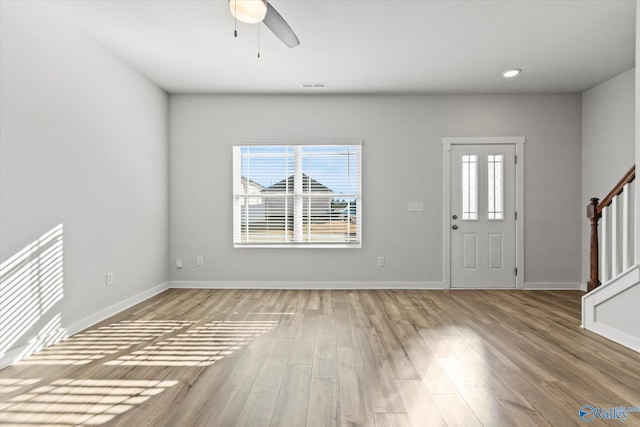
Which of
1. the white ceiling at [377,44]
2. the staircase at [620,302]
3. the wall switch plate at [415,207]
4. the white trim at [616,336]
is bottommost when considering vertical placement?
the white trim at [616,336]

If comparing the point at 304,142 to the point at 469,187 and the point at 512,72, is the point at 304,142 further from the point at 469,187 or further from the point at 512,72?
the point at 512,72

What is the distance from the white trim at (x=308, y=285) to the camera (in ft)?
17.0

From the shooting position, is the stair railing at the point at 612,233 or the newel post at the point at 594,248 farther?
the newel post at the point at 594,248

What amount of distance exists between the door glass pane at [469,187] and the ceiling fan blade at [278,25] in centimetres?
347

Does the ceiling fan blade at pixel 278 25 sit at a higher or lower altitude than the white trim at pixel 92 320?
higher

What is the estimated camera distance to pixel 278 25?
2.51 meters

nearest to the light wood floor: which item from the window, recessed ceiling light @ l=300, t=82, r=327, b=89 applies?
the window

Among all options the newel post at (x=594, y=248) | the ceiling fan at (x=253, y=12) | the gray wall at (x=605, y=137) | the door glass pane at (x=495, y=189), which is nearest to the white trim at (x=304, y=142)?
the door glass pane at (x=495, y=189)

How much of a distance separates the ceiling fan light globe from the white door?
3818 mm

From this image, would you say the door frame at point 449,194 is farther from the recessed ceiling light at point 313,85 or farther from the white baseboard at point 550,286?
the recessed ceiling light at point 313,85

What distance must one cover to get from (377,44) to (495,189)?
2.87m

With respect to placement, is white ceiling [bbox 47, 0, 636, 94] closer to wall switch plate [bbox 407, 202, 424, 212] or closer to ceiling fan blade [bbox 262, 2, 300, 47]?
ceiling fan blade [bbox 262, 2, 300, 47]

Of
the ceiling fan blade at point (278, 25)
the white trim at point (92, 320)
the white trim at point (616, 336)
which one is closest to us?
the ceiling fan blade at point (278, 25)

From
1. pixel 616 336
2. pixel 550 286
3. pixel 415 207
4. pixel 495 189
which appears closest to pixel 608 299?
pixel 616 336
